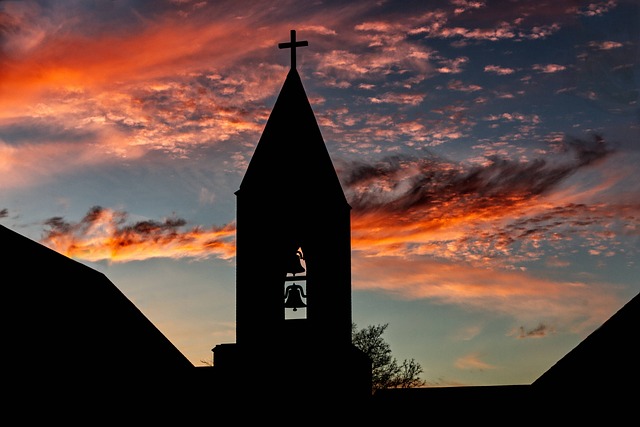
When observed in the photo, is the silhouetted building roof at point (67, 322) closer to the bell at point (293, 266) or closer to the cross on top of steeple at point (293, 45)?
the bell at point (293, 266)

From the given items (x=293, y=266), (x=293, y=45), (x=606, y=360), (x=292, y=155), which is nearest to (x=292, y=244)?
(x=293, y=266)

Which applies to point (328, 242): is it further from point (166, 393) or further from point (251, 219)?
point (166, 393)

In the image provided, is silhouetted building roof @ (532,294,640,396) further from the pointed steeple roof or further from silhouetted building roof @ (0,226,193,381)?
silhouetted building roof @ (0,226,193,381)

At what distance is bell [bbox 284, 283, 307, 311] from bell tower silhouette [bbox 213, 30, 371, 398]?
0.07 ft

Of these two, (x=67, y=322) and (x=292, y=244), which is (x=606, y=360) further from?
(x=67, y=322)

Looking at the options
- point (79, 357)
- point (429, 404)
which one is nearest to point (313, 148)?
point (79, 357)

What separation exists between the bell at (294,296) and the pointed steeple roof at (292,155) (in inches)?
79.0

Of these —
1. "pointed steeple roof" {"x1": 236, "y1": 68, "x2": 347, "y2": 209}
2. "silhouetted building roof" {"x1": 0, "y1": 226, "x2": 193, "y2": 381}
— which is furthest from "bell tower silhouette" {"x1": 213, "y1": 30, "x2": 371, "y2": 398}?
"silhouetted building roof" {"x1": 0, "y1": 226, "x2": 193, "y2": 381}

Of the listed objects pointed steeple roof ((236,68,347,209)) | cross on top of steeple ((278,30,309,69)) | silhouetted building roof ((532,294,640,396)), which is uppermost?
cross on top of steeple ((278,30,309,69))

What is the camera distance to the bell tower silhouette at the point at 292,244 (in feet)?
67.9

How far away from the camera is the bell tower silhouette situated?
67.9 ft

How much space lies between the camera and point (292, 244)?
2103cm

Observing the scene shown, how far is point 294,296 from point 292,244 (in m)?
1.14

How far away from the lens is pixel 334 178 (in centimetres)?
2158
